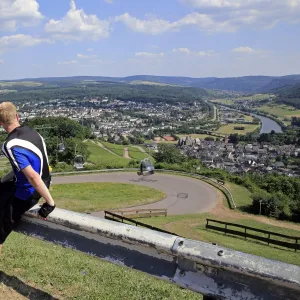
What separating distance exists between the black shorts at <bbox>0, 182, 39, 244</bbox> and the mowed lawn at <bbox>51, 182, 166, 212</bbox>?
2410cm

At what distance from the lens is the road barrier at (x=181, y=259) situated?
246cm

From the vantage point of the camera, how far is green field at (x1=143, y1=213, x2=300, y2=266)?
60.0ft

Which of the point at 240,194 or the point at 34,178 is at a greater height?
the point at 34,178

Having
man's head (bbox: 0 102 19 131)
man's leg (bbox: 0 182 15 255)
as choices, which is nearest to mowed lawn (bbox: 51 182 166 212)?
man's leg (bbox: 0 182 15 255)

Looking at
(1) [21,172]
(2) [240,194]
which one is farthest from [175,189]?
(1) [21,172]

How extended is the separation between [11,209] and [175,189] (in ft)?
110

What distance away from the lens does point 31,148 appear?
381cm

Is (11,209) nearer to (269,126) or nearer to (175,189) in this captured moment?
(175,189)

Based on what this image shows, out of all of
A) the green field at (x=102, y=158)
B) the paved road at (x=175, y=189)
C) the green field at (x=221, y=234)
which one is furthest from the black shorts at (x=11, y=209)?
the green field at (x=102, y=158)

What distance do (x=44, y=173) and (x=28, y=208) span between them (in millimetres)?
412

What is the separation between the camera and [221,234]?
74.8ft

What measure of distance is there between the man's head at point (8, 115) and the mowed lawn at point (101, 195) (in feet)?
79.7

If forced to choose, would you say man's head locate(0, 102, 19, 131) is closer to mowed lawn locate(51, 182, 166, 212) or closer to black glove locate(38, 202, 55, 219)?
black glove locate(38, 202, 55, 219)

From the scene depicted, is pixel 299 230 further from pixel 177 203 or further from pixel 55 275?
pixel 55 275
